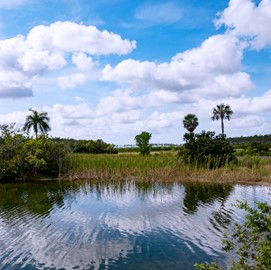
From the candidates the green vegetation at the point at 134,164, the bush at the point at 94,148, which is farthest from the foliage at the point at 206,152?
the bush at the point at 94,148

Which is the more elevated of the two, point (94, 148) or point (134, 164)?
point (94, 148)

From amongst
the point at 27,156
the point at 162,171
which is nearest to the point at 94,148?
the point at 27,156

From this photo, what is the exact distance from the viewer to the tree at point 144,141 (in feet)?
168

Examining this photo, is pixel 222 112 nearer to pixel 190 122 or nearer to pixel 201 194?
pixel 190 122

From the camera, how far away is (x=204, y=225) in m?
11.5

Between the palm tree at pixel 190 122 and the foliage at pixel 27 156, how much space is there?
37119mm

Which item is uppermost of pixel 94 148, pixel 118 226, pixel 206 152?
pixel 94 148

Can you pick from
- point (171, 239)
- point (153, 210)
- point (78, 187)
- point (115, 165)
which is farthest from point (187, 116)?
point (171, 239)

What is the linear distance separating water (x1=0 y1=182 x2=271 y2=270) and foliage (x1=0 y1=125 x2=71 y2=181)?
232 inches

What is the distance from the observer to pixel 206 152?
27156 mm

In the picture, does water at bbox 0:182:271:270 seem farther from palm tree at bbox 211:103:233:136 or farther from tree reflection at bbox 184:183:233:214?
palm tree at bbox 211:103:233:136

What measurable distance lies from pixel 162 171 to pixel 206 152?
4954 mm

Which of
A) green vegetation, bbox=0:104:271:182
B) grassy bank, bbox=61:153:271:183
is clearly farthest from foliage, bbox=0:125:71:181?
grassy bank, bbox=61:153:271:183

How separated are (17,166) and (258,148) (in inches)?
1449
